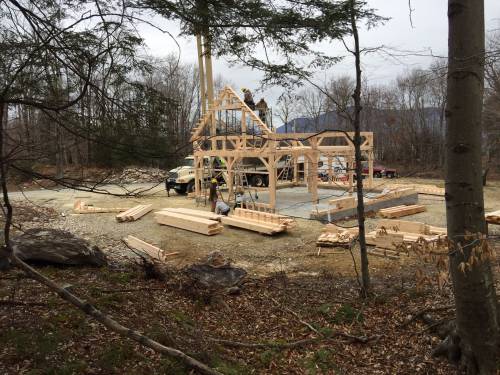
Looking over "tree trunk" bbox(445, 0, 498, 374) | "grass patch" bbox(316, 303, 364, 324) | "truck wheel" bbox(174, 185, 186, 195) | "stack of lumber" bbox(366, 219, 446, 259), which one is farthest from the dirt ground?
"tree trunk" bbox(445, 0, 498, 374)

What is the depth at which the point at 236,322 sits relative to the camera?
20.2 feet

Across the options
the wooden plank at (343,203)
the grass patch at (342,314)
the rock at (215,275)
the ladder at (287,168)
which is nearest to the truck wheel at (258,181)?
the ladder at (287,168)

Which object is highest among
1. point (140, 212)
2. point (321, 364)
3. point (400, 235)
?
Answer: point (140, 212)

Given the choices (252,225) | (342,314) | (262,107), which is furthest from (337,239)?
(262,107)

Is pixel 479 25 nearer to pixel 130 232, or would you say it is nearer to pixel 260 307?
pixel 260 307

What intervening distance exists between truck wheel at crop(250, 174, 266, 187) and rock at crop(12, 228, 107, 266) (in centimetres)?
1896

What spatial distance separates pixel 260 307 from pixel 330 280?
Result: 2276mm

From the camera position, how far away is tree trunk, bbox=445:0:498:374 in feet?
12.8

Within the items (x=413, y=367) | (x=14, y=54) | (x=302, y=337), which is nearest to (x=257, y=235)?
(x=302, y=337)

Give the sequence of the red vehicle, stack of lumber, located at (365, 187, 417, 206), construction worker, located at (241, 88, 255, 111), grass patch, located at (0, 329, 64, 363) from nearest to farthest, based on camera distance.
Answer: grass patch, located at (0, 329, 64, 363), stack of lumber, located at (365, 187, 417, 206), construction worker, located at (241, 88, 255, 111), the red vehicle

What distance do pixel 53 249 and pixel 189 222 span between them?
6719 millimetres

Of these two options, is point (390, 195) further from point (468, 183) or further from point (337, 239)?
point (468, 183)

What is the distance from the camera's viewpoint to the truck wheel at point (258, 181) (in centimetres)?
2683

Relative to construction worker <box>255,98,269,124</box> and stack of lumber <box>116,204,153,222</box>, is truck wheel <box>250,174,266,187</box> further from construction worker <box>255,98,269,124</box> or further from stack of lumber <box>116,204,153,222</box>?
stack of lumber <box>116,204,153,222</box>
